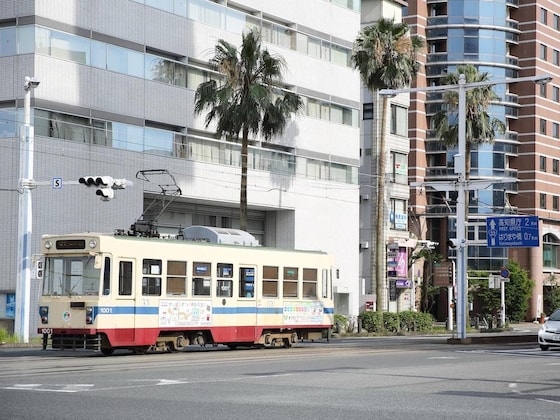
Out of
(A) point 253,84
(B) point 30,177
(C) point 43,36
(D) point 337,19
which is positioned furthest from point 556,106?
(B) point 30,177

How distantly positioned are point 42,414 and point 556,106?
89532mm

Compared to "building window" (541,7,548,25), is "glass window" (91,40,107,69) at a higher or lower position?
lower

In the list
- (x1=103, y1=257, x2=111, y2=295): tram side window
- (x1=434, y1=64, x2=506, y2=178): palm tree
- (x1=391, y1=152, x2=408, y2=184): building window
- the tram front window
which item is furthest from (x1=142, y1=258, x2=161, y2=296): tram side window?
(x1=391, y1=152, x2=408, y2=184): building window

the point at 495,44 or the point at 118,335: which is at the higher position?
the point at 495,44

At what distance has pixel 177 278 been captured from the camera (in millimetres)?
29781

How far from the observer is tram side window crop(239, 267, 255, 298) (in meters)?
31.8

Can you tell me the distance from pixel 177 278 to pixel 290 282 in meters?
5.06

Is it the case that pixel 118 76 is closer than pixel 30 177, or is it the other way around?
pixel 30 177

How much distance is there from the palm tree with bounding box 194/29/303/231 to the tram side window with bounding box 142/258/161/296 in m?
17.5

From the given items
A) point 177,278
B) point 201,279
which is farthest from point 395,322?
point 177,278

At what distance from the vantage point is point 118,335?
2775cm

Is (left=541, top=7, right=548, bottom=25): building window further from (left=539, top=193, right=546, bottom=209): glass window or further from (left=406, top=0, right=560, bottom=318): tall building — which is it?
(left=539, top=193, right=546, bottom=209): glass window

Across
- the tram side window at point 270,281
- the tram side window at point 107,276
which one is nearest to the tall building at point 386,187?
the tram side window at point 270,281

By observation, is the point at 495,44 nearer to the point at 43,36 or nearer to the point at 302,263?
the point at 43,36
